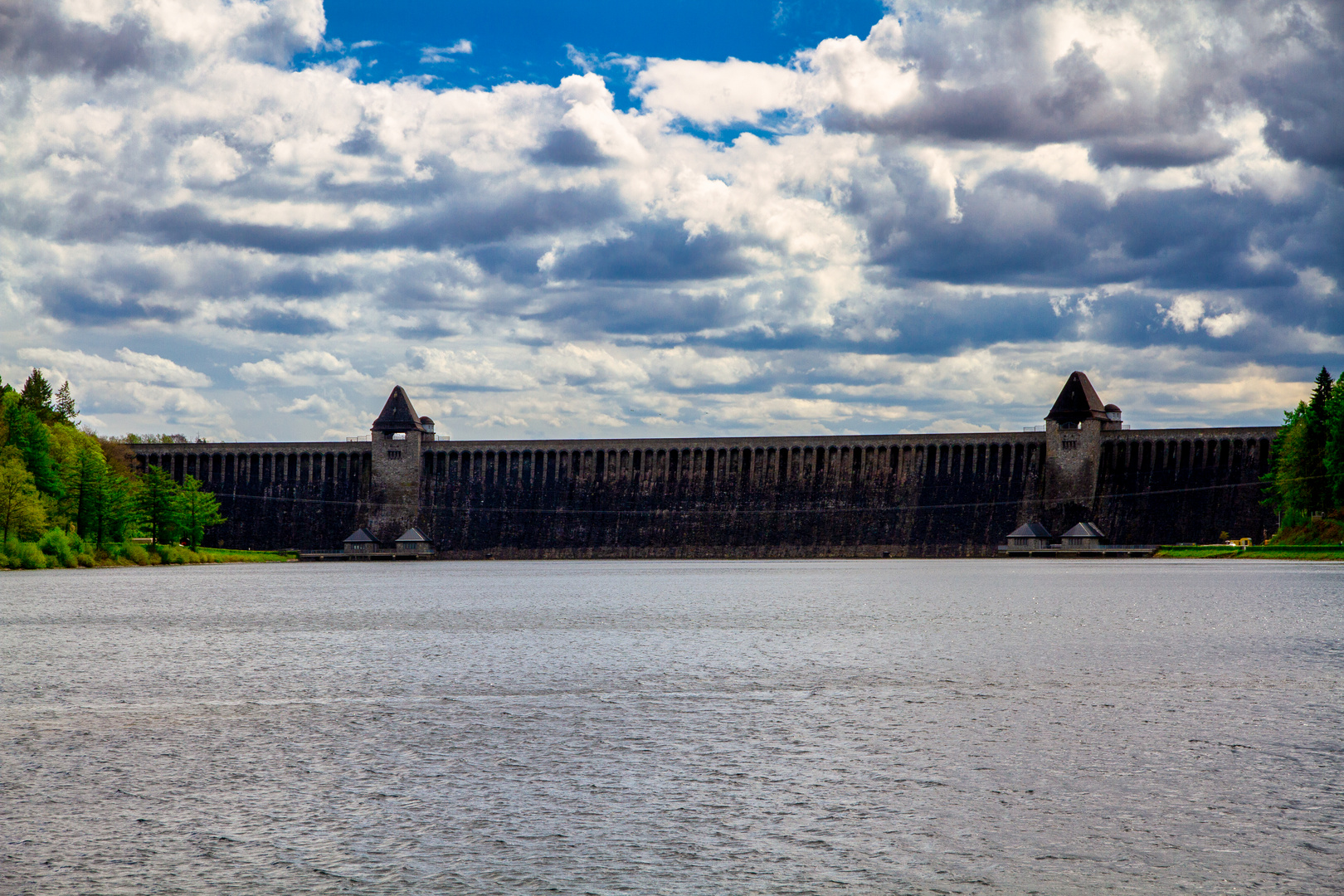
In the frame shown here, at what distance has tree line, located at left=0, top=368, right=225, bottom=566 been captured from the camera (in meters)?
66.5

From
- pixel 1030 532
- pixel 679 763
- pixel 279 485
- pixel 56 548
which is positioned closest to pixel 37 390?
Answer: pixel 279 485

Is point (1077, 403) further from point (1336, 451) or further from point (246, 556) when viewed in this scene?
point (246, 556)

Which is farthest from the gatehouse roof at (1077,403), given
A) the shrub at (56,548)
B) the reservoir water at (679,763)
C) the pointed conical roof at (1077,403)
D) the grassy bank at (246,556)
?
the reservoir water at (679,763)

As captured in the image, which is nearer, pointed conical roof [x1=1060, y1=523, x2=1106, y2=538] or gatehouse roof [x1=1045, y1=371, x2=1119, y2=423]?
pointed conical roof [x1=1060, y1=523, x2=1106, y2=538]

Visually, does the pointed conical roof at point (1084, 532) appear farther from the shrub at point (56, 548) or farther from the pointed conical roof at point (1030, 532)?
the shrub at point (56, 548)

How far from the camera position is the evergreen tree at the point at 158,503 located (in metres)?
88.7

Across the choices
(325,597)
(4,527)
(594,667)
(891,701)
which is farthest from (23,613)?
(4,527)

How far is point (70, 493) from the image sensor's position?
7619 cm

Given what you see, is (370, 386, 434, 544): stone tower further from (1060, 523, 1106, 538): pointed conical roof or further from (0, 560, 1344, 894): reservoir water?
(0, 560, 1344, 894): reservoir water

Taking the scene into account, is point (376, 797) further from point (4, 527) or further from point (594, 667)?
point (4, 527)

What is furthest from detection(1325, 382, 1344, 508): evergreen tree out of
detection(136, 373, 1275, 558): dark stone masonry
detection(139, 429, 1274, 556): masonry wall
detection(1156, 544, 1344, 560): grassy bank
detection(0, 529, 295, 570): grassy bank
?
detection(0, 529, 295, 570): grassy bank

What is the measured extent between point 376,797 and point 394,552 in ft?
342

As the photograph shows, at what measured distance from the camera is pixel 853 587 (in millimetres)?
45375

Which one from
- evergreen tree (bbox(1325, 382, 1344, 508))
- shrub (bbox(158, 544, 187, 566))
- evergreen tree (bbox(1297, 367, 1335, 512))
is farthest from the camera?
shrub (bbox(158, 544, 187, 566))
